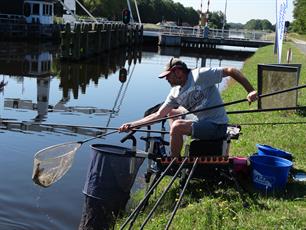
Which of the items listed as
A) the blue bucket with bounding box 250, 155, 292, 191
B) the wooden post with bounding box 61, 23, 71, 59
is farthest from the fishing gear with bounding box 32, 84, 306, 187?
the wooden post with bounding box 61, 23, 71, 59

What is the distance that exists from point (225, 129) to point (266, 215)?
46.7 inches

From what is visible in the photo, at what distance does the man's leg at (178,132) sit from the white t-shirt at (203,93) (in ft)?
0.72

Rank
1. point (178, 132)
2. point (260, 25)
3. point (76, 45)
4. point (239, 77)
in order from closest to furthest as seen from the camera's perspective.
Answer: point (239, 77) < point (178, 132) < point (76, 45) < point (260, 25)

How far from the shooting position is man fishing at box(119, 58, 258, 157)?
5.46 metres

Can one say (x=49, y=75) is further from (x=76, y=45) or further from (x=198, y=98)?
(x=198, y=98)

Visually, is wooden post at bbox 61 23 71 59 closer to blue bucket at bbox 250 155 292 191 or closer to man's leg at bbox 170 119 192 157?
man's leg at bbox 170 119 192 157

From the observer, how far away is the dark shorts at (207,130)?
5449 mm

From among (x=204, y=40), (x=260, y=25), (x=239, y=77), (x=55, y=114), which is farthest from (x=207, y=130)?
(x=260, y=25)

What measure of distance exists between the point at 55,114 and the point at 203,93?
7.51 metres

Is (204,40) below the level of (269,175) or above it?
above

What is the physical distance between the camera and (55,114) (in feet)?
40.9

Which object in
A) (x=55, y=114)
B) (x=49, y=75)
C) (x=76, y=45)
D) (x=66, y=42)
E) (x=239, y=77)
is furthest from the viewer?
(x=76, y=45)

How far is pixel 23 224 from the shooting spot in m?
5.85

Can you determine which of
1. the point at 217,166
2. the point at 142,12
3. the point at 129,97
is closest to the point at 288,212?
the point at 217,166
